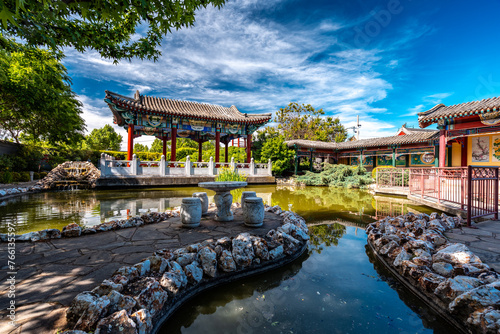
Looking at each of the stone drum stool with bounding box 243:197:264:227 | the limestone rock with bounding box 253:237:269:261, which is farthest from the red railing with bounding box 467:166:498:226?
the limestone rock with bounding box 253:237:269:261

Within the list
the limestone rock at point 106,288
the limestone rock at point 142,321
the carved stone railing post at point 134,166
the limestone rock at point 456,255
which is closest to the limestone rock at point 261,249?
the limestone rock at point 142,321

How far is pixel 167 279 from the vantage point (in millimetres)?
2178

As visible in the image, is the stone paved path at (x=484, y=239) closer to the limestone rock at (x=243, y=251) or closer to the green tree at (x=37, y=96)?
the limestone rock at (x=243, y=251)

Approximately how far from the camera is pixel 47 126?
1269cm

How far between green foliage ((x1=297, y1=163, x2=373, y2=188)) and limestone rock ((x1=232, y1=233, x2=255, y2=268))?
12806mm

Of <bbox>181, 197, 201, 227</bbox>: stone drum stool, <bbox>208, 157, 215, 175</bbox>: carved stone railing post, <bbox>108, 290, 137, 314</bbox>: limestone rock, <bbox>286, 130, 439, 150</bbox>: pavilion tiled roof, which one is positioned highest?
<bbox>286, 130, 439, 150</bbox>: pavilion tiled roof

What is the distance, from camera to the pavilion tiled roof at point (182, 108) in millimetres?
12680

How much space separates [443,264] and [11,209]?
381 inches

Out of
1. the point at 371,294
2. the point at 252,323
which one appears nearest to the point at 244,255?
the point at 252,323

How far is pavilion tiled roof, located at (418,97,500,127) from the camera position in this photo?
27.7 feet

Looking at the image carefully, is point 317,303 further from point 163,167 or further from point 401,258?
point 163,167

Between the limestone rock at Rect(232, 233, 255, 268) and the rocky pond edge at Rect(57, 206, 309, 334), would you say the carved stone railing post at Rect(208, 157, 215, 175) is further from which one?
the limestone rock at Rect(232, 233, 255, 268)

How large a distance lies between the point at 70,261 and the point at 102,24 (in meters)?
4.61

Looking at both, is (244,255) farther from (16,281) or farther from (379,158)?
(379,158)
